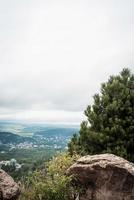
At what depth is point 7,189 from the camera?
2083cm

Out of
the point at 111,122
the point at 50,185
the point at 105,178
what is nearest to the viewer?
the point at 50,185

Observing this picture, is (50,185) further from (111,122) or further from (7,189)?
(111,122)

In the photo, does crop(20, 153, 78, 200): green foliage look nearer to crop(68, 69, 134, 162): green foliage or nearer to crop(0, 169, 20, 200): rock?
crop(0, 169, 20, 200): rock

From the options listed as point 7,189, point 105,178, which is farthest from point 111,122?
point 7,189

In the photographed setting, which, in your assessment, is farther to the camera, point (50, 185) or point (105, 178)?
point (105, 178)

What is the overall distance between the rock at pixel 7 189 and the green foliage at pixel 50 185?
737 millimetres

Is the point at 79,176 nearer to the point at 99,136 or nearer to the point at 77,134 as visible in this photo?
the point at 99,136

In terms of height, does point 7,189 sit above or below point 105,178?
below

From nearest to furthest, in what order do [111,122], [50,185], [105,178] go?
[50,185], [105,178], [111,122]

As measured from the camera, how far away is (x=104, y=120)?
31641mm

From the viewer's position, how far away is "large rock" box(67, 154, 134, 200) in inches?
834

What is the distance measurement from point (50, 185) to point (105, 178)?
3.10 metres

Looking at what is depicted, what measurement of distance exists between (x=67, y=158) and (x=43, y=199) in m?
3.93

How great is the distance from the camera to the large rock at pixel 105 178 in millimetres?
21172
